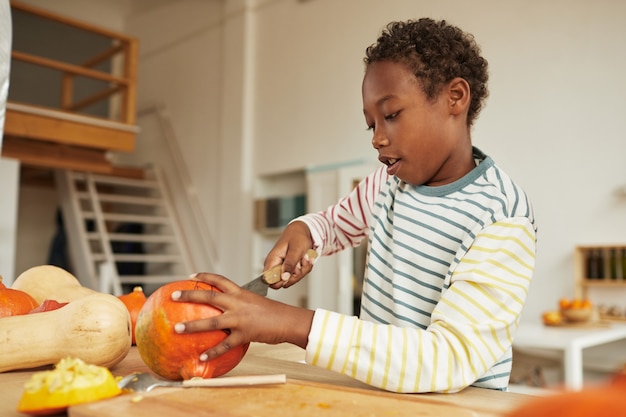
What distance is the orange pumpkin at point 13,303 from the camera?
1.09 m

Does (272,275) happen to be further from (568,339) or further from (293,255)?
(568,339)

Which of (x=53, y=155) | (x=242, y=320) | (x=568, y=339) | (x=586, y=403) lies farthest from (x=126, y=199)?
(x=586, y=403)

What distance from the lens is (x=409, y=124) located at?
1.06 m

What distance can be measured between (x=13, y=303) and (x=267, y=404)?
0.63 meters

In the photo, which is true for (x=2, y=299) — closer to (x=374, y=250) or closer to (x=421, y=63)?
(x=374, y=250)

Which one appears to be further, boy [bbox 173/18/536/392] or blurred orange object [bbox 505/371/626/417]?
boy [bbox 173/18/536/392]

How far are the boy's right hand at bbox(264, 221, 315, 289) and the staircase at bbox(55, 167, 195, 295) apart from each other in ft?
17.1

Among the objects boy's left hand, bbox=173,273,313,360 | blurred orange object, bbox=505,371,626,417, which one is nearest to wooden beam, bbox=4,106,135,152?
boy's left hand, bbox=173,273,313,360

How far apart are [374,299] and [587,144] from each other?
3.86m

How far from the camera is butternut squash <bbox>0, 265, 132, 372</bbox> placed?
0.95 meters

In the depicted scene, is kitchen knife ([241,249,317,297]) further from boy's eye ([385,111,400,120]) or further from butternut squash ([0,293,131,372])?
boy's eye ([385,111,400,120])

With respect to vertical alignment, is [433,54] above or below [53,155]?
below

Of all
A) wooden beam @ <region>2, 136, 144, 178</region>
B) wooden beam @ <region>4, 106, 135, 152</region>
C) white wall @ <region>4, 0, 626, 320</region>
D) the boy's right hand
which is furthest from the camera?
wooden beam @ <region>2, 136, 144, 178</region>

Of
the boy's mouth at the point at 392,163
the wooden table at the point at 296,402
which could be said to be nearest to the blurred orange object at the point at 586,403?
the wooden table at the point at 296,402
